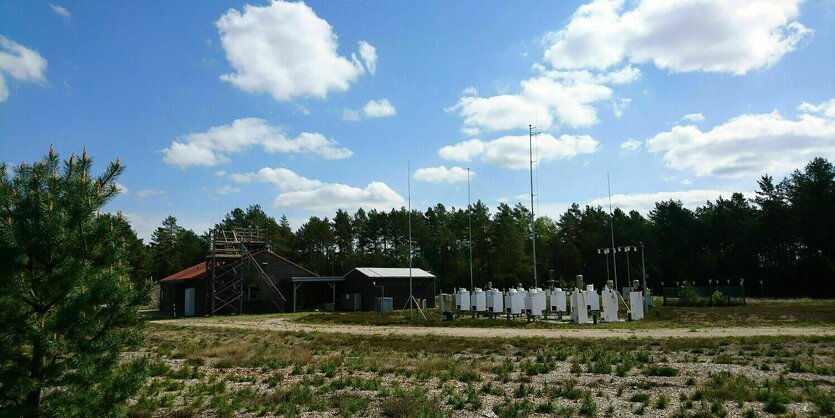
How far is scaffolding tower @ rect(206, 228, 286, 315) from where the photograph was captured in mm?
44938

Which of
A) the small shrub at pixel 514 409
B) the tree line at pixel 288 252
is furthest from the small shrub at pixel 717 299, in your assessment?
the small shrub at pixel 514 409

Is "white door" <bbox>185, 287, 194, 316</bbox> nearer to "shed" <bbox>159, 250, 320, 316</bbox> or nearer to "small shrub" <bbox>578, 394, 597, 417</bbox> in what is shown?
"shed" <bbox>159, 250, 320, 316</bbox>

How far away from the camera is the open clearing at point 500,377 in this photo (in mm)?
9539

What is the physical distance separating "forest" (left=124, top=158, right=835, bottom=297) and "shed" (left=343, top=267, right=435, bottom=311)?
15.8 metres

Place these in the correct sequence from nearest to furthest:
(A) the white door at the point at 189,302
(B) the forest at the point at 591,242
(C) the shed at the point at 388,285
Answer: (A) the white door at the point at 189,302 → (C) the shed at the point at 388,285 → (B) the forest at the point at 591,242

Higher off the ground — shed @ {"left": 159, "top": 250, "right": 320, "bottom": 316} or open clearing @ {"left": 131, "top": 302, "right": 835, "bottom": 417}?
shed @ {"left": 159, "top": 250, "right": 320, "bottom": 316}

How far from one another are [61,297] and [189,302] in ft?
A: 145

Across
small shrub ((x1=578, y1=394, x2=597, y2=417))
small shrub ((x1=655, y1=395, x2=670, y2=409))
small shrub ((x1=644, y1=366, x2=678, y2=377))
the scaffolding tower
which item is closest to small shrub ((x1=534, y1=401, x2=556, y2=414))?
small shrub ((x1=578, y1=394, x2=597, y2=417))

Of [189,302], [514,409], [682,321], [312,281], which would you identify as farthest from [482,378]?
[189,302]

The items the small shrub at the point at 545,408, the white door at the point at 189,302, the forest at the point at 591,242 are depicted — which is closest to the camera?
the small shrub at the point at 545,408

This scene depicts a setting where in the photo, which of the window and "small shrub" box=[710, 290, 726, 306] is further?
the window

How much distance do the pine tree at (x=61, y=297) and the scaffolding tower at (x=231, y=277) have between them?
39278 millimetres

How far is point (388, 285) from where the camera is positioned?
4766 centimetres

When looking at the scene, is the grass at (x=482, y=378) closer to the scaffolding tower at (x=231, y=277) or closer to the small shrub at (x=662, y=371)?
the small shrub at (x=662, y=371)
